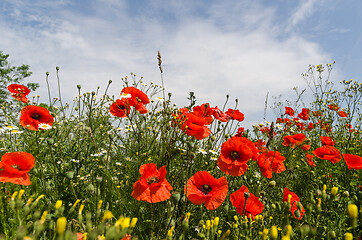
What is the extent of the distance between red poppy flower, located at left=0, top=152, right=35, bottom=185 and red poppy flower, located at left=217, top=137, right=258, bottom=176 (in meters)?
1.56

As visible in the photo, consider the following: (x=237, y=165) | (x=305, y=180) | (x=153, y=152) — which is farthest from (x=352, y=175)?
(x=153, y=152)

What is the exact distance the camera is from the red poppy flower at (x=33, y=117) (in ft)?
9.02

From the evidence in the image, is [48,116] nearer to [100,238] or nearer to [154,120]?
[154,120]

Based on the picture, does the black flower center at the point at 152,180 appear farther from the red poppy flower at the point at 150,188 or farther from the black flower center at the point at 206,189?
the black flower center at the point at 206,189

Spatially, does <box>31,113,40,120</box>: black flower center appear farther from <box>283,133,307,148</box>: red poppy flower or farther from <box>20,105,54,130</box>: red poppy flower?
<box>283,133,307,148</box>: red poppy flower

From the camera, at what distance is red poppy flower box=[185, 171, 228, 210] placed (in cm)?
184

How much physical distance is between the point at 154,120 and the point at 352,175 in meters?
2.77

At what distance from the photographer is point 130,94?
272 centimetres

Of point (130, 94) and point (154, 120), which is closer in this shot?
point (130, 94)

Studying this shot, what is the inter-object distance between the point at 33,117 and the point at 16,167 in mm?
973

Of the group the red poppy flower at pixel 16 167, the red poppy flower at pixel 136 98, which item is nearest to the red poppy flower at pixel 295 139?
the red poppy flower at pixel 136 98

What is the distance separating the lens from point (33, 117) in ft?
9.46

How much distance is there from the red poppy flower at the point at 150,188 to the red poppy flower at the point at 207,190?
19 centimetres

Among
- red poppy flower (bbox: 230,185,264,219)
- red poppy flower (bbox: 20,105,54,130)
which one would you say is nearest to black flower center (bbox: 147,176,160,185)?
red poppy flower (bbox: 230,185,264,219)
